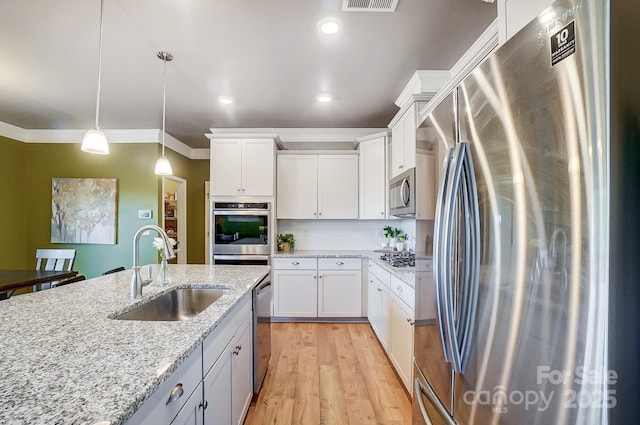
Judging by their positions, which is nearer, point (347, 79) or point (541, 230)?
point (541, 230)

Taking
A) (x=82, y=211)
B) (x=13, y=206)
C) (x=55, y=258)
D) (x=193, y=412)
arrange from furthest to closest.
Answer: (x=82, y=211)
(x=13, y=206)
(x=55, y=258)
(x=193, y=412)

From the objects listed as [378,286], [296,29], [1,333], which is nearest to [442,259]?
[1,333]

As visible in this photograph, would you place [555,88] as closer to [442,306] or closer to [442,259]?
[442,259]

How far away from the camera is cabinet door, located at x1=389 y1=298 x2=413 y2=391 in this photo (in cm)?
206

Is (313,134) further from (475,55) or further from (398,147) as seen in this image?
(475,55)

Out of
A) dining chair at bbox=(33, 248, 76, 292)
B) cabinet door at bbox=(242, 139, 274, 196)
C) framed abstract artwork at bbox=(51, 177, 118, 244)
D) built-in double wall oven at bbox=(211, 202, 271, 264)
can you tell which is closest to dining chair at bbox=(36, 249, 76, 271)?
dining chair at bbox=(33, 248, 76, 292)

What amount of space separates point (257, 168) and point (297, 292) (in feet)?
5.42

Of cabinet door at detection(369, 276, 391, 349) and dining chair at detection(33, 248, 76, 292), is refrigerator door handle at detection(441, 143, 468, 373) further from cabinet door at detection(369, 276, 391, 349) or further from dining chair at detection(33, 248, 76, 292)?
dining chair at detection(33, 248, 76, 292)

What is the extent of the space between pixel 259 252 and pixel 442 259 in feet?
9.81

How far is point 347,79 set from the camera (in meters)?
2.73

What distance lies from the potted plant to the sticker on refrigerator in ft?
11.6

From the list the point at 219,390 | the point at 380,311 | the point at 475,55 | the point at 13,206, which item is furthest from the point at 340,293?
the point at 13,206

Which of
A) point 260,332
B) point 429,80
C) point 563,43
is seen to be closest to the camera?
point 563,43

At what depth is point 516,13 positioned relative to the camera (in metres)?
1.08
